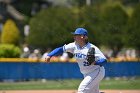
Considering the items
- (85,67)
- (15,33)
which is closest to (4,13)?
(15,33)

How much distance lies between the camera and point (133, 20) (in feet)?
165

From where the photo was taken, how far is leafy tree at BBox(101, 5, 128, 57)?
5088 centimetres

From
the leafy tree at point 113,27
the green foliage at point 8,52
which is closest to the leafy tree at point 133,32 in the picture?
the leafy tree at point 113,27

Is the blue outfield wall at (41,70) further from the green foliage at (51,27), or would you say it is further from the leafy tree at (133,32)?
the leafy tree at (133,32)

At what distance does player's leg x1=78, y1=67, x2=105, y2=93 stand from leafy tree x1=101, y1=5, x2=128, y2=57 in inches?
1503

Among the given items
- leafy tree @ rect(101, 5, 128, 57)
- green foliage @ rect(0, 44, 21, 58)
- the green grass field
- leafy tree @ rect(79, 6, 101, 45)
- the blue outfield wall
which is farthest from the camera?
leafy tree @ rect(101, 5, 128, 57)

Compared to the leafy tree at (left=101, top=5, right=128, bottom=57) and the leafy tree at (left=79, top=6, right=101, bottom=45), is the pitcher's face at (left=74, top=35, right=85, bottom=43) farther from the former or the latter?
the leafy tree at (left=101, top=5, right=128, bottom=57)

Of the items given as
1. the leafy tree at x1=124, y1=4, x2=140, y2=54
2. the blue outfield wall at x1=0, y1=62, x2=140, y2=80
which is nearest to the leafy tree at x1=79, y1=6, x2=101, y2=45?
the leafy tree at x1=124, y1=4, x2=140, y2=54

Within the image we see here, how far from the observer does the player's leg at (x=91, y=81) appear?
11141 mm

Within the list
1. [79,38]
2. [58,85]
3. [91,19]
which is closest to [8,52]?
[58,85]

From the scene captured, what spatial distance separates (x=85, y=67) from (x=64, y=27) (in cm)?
3455

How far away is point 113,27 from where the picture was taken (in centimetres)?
5319

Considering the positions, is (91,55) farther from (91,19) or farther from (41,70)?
(91,19)

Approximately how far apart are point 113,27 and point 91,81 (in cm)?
4220
